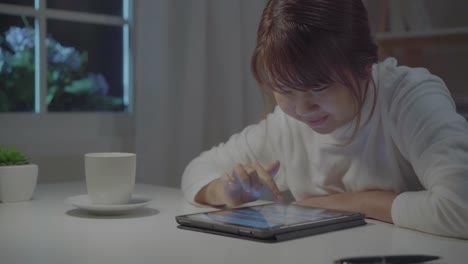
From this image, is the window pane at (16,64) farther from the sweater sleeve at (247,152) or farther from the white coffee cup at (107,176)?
the white coffee cup at (107,176)

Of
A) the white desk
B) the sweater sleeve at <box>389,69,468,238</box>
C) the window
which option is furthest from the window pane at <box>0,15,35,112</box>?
the sweater sleeve at <box>389,69,468,238</box>

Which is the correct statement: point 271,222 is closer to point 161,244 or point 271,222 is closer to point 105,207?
point 161,244

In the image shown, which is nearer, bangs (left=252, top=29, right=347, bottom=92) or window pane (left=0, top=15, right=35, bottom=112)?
bangs (left=252, top=29, right=347, bottom=92)

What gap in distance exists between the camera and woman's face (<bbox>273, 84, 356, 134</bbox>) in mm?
1180

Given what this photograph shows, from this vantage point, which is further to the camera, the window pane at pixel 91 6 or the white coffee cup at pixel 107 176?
the window pane at pixel 91 6

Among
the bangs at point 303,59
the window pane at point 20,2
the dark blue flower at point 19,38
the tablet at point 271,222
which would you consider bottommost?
the tablet at point 271,222

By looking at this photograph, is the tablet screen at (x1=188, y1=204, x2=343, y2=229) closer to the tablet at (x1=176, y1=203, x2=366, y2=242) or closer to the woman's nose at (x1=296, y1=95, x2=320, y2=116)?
the tablet at (x1=176, y1=203, x2=366, y2=242)

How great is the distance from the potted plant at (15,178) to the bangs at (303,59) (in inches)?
24.2

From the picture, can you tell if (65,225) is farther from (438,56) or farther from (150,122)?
(438,56)

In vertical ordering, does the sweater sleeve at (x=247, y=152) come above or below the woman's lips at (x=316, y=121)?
below

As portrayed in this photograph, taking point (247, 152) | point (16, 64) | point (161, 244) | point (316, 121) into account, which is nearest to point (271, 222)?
point (161, 244)

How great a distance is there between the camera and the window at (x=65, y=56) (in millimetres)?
2029

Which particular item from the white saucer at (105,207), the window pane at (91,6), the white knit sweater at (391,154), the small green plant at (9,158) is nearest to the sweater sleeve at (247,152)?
the white knit sweater at (391,154)

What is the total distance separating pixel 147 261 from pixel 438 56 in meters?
1.75
